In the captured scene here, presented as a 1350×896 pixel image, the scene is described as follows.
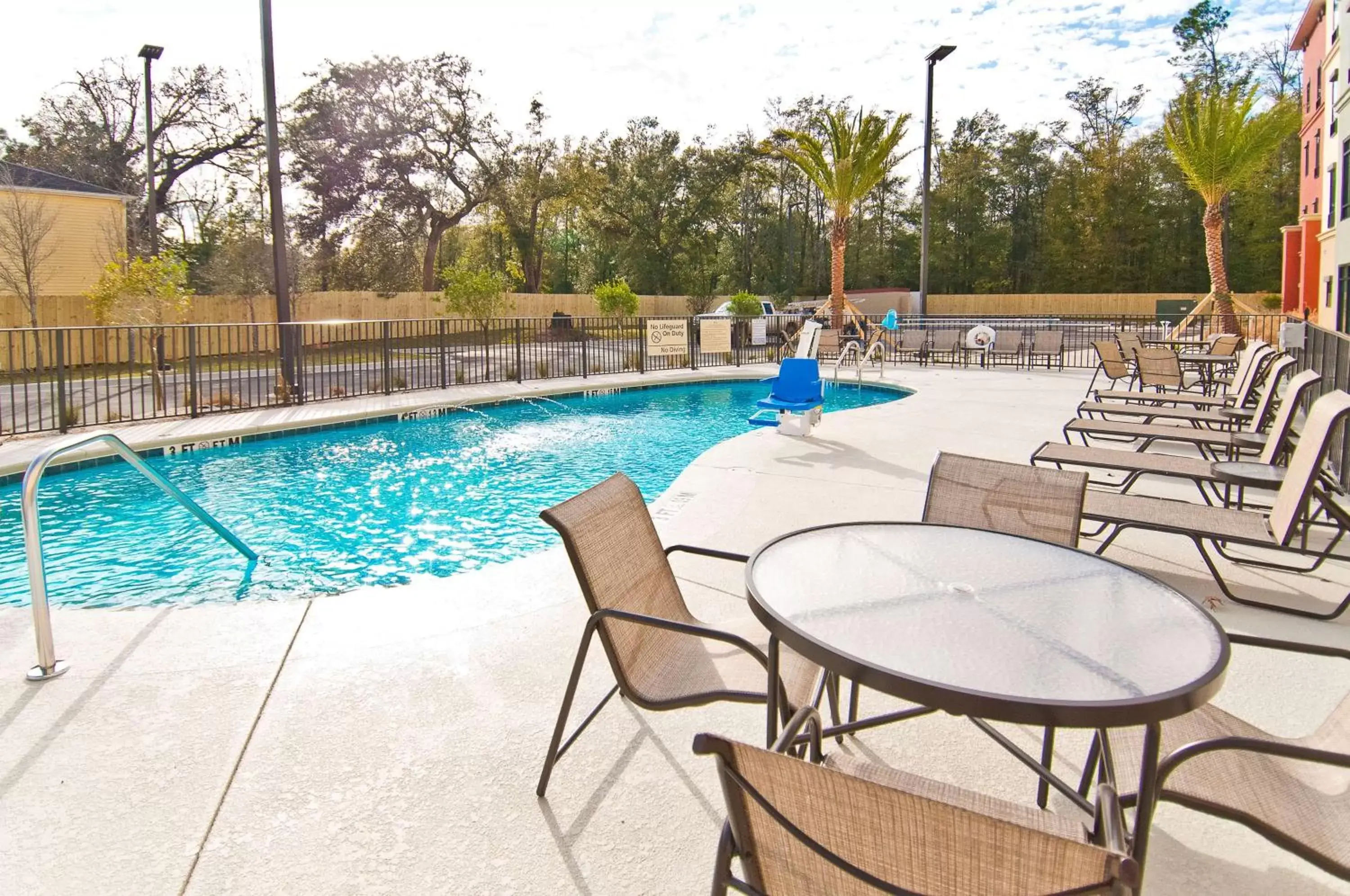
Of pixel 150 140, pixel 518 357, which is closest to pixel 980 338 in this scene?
pixel 518 357

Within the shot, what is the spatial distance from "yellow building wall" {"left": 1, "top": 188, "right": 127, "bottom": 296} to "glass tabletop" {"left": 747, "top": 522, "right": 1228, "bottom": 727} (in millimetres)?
23423

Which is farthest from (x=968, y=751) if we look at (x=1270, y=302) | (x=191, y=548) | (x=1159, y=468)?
(x=1270, y=302)

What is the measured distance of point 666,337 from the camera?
15641mm

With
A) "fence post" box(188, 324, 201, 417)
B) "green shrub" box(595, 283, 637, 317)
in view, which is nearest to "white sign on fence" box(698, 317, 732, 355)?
"fence post" box(188, 324, 201, 417)

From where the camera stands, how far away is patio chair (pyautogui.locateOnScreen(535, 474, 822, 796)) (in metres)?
2.06

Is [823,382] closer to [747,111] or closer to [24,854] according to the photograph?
[24,854]

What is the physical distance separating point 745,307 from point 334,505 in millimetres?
16478

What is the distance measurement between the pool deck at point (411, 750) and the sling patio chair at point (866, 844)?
0.76m

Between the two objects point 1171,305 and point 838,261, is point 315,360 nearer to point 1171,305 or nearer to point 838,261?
point 838,261

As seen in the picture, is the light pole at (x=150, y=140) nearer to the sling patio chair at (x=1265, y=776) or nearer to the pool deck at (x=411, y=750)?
the pool deck at (x=411, y=750)

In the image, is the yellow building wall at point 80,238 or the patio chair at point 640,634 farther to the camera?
the yellow building wall at point 80,238

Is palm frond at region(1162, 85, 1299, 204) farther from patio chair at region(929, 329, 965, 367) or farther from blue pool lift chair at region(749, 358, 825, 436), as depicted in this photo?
blue pool lift chair at region(749, 358, 825, 436)

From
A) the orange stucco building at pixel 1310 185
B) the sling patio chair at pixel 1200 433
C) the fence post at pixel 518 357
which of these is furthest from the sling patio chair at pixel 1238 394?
the orange stucco building at pixel 1310 185

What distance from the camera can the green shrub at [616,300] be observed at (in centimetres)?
2648
